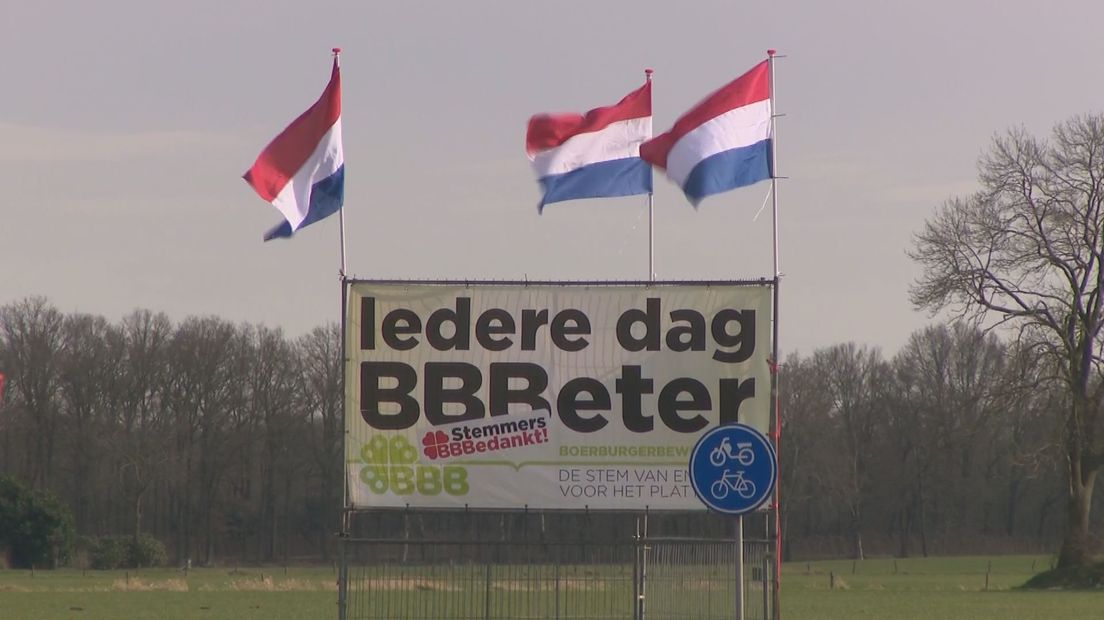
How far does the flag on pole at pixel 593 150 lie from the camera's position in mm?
19875

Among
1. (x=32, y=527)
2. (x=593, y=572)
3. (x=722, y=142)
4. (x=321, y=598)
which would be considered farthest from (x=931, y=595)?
(x=32, y=527)

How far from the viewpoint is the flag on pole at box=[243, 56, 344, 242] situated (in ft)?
62.1

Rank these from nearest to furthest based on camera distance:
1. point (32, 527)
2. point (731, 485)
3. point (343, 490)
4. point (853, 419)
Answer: point (731, 485)
point (343, 490)
point (32, 527)
point (853, 419)

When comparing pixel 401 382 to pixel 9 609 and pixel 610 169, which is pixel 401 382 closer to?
pixel 610 169

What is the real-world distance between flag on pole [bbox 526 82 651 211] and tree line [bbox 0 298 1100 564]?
64.4m

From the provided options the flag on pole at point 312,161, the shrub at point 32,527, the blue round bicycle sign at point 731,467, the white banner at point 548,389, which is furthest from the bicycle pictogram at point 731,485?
the shrub at point 32,527

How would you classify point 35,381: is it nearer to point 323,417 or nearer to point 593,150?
point 323,417

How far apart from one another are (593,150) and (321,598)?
Answer: 997 inches

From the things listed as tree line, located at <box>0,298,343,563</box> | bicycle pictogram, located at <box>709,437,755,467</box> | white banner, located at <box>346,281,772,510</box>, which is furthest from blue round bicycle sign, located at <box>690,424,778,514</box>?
tree line, located at <box>0,298,343,563</box>

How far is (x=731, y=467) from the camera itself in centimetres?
1419

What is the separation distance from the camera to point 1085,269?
50875 mm

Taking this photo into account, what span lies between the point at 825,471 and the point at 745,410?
3170 inches

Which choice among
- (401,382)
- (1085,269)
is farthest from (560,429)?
(1085,269)

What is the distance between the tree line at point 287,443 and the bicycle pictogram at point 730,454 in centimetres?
6959
